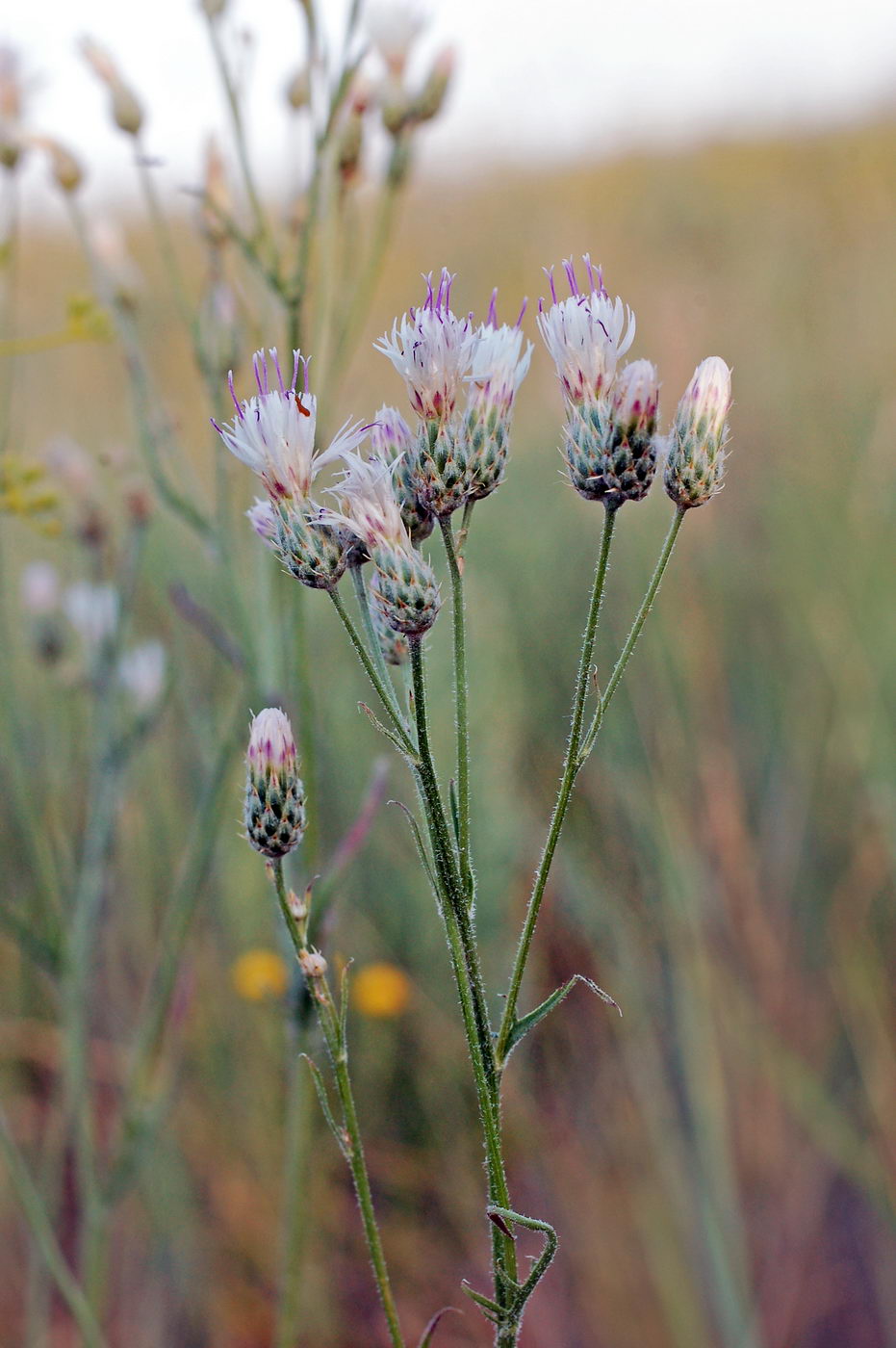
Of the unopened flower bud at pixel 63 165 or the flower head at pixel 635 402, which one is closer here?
the flower head at pixel 635 402

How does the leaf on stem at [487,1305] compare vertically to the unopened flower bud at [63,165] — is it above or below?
below

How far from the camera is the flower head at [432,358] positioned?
0.93 m

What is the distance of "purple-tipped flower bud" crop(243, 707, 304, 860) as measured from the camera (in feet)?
2.98

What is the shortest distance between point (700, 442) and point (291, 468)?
361mm

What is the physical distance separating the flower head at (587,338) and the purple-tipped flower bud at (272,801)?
1.36 ft

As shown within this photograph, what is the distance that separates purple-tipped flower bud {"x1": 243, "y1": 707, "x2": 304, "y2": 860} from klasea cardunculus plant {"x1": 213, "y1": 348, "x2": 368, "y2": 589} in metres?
0.15

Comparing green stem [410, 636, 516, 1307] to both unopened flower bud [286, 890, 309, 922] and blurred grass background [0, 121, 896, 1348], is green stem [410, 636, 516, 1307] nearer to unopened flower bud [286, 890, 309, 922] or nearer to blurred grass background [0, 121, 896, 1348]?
unopened flower bud [286, 890, 309, 922]

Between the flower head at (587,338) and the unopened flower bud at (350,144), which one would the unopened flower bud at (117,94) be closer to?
the unopened flower bud at (350,144)

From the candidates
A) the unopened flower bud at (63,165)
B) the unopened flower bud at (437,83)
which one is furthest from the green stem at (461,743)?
the unopened flower bud at (63,165)

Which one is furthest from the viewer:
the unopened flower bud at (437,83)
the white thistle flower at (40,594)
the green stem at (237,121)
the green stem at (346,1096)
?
the white thistle flower at (40,594)

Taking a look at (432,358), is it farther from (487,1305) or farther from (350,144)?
(350,144)

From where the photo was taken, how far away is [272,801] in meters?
0.91

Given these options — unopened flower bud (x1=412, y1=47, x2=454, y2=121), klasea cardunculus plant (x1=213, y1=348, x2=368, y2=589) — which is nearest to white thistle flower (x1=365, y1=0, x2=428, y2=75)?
unopened flower bud (x1=412, y1=47, x2=454, y2=121)

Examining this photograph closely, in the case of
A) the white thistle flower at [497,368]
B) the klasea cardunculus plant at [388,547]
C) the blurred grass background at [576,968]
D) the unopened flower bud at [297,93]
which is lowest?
the blurred grass background at [576,968]
